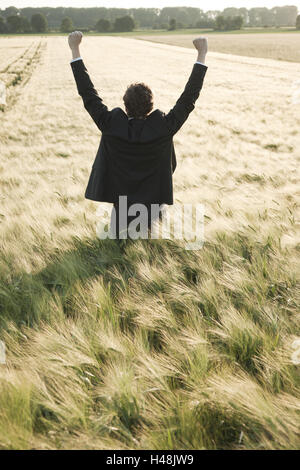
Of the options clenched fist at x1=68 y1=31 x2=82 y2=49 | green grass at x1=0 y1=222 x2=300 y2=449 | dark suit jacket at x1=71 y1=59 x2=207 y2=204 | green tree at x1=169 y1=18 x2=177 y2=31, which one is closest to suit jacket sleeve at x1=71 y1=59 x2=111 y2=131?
dark suit jacket at x1=71 y1=59 x2=207 y2=204

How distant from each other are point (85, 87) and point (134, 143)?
490 millimetres

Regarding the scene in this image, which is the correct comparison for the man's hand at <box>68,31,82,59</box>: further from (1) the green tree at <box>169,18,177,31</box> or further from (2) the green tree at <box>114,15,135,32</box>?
(1) the green tree at <box>169,18,177,31</box>

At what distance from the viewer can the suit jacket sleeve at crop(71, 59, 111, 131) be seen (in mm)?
2430

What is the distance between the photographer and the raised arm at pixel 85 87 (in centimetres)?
243

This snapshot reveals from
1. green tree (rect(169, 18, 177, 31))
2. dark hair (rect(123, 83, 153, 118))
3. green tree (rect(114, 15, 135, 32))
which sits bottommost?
dark hair (rect(123, 83, 153, 118))

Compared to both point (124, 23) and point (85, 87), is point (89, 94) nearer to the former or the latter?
point (85, 87)

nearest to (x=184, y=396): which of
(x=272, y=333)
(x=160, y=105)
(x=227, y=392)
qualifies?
(x=227, y=392)

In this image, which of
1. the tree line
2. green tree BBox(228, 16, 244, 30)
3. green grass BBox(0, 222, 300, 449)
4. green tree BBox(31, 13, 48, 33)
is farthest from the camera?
green tree BBox(228, 16, 244, 30)

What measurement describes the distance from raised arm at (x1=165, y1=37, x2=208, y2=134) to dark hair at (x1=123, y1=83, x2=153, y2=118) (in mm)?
162

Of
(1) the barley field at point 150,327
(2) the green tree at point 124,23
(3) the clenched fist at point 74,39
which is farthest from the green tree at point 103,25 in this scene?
(3) the clenched fist at point 74,39

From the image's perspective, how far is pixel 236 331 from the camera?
64.1 inches

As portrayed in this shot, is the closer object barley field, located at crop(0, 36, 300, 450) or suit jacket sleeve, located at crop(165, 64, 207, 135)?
barley field, located at crop(0, 36, 300, 450)

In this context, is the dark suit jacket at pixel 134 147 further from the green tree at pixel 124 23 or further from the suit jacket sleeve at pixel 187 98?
the green tree at pixel 124 23

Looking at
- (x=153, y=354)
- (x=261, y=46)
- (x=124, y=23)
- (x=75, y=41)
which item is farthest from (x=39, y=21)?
(x=153, y=354)
